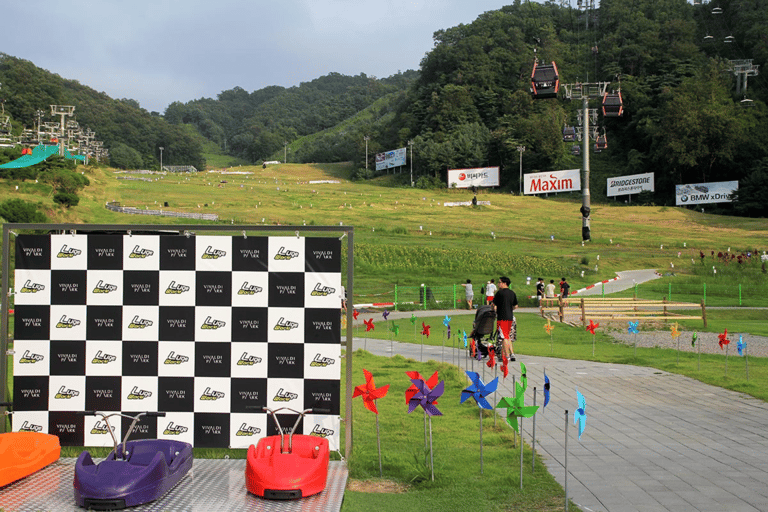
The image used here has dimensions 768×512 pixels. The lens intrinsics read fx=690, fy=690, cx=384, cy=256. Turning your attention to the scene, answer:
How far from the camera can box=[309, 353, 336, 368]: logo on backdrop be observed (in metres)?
7.47

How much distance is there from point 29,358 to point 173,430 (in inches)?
70.2

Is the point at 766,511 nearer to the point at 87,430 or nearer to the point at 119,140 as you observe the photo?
the point at 87,430

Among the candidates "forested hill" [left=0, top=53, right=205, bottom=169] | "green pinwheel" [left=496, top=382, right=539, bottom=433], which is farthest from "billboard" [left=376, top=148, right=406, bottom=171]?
"green pinwheel" [left=496, top=382, right=539, bottom=433]

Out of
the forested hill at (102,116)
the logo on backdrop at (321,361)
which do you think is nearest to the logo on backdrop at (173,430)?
the logo on backdrop at (321,361)

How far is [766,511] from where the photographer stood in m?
5.94

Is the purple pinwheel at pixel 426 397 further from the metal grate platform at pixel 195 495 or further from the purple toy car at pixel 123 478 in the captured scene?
the purple toy car at pixel 123 478

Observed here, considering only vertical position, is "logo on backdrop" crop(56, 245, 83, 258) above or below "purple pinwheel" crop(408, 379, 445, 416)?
above

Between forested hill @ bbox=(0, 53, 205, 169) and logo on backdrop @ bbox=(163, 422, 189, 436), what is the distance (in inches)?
5044

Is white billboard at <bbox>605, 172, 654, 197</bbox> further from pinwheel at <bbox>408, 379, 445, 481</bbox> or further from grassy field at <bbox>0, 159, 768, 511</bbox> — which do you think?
pinwheel at <bbox>408, 379, 445, 481</bbox>

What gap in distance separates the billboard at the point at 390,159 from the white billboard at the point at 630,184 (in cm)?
3712

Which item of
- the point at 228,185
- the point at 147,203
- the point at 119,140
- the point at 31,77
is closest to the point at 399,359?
the point at 147,203

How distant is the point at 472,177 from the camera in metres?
98.1

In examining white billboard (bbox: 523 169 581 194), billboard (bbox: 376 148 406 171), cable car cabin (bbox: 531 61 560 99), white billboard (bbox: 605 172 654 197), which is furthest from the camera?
billboard (bbox: 376 148 406 171)

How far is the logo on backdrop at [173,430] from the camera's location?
7.46 metres
